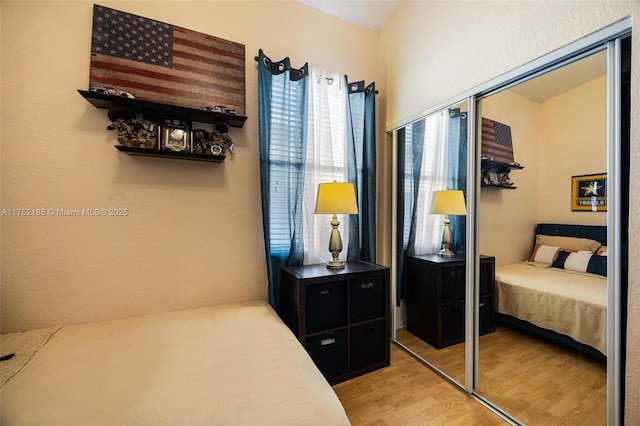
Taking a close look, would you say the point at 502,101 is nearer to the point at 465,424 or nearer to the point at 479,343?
the point at 479,343

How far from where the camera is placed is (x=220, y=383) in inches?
38.2

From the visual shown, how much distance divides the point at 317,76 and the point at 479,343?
2359 millimetres

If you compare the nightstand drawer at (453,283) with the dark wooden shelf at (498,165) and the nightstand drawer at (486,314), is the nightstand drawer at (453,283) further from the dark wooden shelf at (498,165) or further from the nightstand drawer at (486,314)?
the dark wooden shelf at (498,165)

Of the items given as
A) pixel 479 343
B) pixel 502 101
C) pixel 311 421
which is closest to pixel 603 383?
pixel 479 343

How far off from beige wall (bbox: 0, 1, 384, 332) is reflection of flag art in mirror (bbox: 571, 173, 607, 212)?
1921mm

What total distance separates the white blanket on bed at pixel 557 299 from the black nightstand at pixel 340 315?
31.1 inches

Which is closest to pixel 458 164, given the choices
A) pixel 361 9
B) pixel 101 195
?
pixel 361 9

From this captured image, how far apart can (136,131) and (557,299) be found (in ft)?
8.73

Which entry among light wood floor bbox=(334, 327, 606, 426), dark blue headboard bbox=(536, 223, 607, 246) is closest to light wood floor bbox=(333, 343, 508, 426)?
light wood floor bbox=(334, 327, 606, 426)

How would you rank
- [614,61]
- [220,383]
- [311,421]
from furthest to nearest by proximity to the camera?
[614,61] < [220,383] < [311,421]

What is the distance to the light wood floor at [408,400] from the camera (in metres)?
1.48

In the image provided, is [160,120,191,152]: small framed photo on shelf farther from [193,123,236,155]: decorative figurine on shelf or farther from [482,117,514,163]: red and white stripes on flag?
[482,117,514,163]: red and white stripes on flag

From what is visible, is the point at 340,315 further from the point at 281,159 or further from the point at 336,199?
the point at 281,159

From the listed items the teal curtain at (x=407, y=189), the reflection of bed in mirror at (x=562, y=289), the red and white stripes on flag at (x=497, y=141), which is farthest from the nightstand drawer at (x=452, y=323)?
the red and white stripes on flag at (x=497, y=141)
